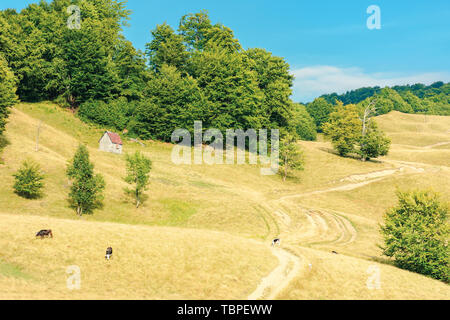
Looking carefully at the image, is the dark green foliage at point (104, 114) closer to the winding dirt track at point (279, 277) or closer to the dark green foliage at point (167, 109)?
the dark green foliage at point (167, 109)

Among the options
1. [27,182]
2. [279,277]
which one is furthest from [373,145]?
[27,182]

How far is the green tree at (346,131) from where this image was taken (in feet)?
318

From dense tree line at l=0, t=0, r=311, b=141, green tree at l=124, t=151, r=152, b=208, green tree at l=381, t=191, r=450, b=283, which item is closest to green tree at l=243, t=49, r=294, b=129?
dense tree line at l=0, t=0, r=311, b=141

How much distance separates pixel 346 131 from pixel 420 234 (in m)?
61.5

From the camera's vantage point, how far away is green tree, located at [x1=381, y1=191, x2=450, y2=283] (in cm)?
3831

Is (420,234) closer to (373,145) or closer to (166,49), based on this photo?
(373,145)

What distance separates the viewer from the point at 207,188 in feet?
213

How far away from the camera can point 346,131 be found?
97375 mm

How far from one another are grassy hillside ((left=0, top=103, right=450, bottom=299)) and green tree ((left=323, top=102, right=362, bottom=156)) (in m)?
4.51

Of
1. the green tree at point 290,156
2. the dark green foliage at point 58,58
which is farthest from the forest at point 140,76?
the green tree at point 290,156

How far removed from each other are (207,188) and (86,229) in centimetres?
3296

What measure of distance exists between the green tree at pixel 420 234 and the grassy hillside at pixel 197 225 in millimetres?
2778
